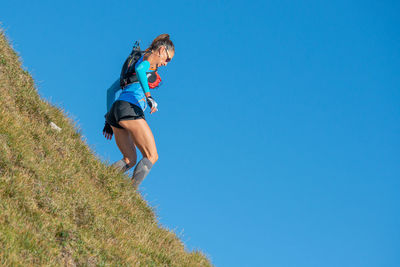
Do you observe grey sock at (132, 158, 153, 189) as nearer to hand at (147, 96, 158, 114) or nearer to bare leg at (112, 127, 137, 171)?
bare leg at (112, 127, 137, 171)

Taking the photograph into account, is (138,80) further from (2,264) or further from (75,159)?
(2,264)

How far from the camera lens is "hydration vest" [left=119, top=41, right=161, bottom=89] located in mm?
9070

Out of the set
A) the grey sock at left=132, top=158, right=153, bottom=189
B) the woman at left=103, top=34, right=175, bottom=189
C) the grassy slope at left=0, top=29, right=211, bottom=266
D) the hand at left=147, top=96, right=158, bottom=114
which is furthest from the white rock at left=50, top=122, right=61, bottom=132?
the hand at left=147, top=96, right=158, bottom=114

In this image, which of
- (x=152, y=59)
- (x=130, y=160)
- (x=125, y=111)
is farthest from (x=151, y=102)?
(x=130, y=160)

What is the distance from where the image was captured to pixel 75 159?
8266mm

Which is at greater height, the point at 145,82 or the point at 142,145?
the point at 145,82

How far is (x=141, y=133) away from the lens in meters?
8.77

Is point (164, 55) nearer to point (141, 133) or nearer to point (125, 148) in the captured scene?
point (141, 133)

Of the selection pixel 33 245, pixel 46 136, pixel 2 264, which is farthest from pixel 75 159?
pixel 2 264

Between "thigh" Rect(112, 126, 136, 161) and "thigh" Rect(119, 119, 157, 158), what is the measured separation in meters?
0.55

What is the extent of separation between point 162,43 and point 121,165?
255cm

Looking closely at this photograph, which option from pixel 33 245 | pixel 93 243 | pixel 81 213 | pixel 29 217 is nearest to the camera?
pixel 33 245

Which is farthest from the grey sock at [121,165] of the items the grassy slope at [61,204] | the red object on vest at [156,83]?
the red object on vest at [156,83]

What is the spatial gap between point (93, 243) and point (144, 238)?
150 centimetres
